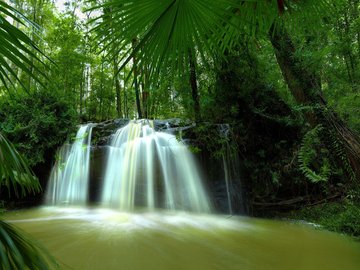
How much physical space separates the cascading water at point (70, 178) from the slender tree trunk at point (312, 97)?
484 centimetres

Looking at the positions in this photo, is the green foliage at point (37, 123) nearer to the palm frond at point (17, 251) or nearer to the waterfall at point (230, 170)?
the waterfall at point (230, 170)

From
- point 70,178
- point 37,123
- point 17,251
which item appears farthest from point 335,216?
point 37,123

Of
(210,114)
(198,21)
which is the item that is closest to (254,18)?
(198,21)

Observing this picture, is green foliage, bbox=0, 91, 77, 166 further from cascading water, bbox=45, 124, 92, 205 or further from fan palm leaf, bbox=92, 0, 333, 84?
fan palm leaf, bbox=92, 0, 333, 84

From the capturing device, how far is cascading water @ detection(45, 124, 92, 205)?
6.30m

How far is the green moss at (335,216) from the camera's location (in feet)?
12.5

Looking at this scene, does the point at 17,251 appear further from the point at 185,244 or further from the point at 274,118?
the point at 274,118

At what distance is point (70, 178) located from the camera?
6.43 meters

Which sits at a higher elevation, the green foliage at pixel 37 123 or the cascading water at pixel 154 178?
the green foliage at pixel 37 123

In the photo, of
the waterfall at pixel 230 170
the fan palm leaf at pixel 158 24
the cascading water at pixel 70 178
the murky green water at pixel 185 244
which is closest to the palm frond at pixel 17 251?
the fan palm leaf at pixel 158 24

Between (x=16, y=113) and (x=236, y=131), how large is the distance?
5.58 meters

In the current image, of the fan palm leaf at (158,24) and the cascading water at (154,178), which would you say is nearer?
the fan palm leaf at (158,24)

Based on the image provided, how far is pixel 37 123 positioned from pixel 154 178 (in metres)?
3.21

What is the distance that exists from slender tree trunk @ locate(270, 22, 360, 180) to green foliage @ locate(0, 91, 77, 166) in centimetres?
554
